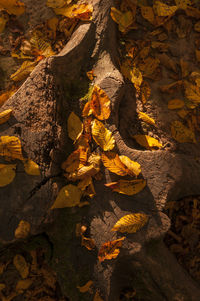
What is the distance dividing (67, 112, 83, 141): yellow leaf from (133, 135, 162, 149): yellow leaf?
0.42m

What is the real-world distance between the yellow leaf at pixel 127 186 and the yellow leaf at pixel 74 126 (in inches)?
15.0

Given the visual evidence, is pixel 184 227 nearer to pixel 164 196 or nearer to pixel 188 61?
pixel 164 196

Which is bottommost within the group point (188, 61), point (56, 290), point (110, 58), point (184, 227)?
point (56, 290)

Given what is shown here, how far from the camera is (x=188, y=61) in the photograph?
2.11m

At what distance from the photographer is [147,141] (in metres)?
1.74

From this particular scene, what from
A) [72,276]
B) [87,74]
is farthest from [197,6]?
[72,276]

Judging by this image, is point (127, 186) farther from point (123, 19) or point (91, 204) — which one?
point (123, 19)

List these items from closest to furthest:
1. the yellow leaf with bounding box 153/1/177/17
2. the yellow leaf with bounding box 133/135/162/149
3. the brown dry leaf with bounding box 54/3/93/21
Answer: the yellow leaf with bounding box 133/135/162/149 → the brown dry leaf with bounding box 54/3/93/21 → the yellow leaf with bounding box 153/1/177/17

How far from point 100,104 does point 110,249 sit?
90 cm

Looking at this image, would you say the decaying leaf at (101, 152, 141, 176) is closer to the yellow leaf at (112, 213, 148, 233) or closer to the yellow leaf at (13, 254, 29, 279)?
the yellow leaf at (112, 213, 148, 233)

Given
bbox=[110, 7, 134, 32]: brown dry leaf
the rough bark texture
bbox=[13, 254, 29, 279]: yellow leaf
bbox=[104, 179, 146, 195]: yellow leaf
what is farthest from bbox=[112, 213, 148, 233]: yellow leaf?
bbox=[110, 7, 134, 32]: brown dry leaf

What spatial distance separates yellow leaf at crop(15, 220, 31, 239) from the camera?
1418mm

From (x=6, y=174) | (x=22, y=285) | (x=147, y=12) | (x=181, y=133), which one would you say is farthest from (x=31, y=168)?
(x=147, y=12)

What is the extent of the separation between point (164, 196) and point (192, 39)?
150 cm
